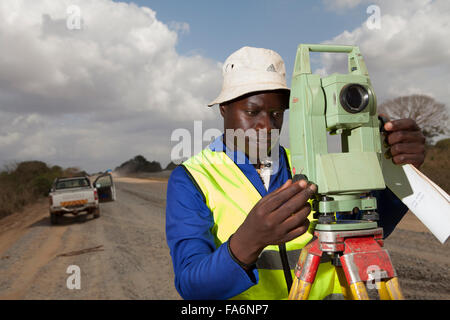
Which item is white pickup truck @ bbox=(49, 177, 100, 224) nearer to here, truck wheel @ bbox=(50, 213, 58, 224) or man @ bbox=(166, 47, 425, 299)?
truck wheel @ bbox=(50, 213, 58, 224)

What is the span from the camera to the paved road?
568cm

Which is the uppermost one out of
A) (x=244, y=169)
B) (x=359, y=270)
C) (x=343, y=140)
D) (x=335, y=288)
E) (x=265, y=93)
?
(x=265, y=93)

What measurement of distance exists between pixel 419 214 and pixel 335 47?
790 millimetres

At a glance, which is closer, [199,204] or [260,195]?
[199,204]

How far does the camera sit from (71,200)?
12664mm

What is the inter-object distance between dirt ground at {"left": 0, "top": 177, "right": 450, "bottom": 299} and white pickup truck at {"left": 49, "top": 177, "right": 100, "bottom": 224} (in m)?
0.76

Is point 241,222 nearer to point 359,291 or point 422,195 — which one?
point 359,291

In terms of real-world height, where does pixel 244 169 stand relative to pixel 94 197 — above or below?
above

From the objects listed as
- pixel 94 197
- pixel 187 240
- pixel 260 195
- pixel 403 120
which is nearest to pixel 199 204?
pixel 187 240

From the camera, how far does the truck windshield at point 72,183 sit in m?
13.5

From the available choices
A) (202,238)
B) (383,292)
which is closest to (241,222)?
(202,238)

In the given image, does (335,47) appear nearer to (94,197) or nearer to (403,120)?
(403,120)

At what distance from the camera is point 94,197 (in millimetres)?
12969

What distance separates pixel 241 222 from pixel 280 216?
55cm
